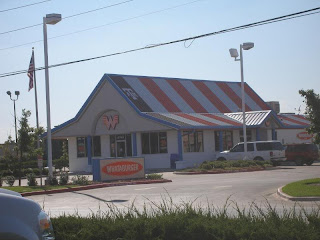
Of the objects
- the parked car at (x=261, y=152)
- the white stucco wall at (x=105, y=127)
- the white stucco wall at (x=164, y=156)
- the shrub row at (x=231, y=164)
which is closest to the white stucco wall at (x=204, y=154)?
the white stucco wall at (x=164, y=156)

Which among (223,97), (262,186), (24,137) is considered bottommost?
(262,186)

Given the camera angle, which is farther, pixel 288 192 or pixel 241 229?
pixel 288 192

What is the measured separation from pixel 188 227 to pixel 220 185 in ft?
53.8

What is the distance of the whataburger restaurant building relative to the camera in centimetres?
4091

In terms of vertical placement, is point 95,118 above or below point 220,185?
above

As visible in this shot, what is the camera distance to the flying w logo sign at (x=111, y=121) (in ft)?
142

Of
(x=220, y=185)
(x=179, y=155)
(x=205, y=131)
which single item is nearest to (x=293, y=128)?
(x=205, y=131)

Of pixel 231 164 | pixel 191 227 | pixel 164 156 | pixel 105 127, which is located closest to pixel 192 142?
pixel 164 156

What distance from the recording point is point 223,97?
167 ft

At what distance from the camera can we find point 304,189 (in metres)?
18.9

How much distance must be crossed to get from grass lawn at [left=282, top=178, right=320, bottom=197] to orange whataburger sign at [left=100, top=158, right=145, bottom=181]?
1115cm

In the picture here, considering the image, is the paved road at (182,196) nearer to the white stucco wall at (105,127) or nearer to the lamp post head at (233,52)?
the lamp post head at (233,52)

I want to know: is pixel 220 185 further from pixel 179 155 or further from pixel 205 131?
pixel 205 131

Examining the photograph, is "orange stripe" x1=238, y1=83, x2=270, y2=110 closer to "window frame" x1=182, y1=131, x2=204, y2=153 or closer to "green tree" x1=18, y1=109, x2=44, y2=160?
"window frame" x1=182, y1=131, x2=204, y2=153
